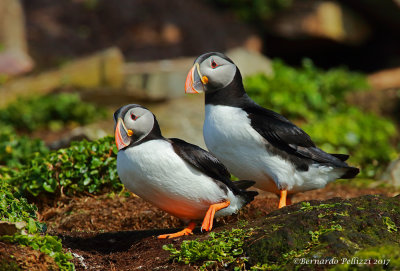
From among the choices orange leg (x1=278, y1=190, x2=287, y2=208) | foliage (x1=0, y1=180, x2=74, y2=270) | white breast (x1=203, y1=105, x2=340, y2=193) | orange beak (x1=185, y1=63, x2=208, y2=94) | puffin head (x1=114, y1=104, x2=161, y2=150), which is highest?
orange beak (x1=185, y1=63, x2=208, y2=94)

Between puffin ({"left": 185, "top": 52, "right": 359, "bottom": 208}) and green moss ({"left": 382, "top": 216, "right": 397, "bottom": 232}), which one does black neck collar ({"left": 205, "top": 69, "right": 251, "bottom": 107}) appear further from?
green moss ({"left": 382, "top": 216, "right": 397, "bottom": 232})

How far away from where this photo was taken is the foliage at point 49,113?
1216cm

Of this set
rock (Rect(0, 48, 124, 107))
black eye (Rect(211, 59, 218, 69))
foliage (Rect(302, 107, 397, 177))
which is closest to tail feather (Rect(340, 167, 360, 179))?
black eye (Rect(211, 59, 218, 69))

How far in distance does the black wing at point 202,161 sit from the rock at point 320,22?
40.6 feet

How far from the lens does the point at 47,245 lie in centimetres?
438

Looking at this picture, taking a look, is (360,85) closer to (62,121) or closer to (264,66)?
(264,66)

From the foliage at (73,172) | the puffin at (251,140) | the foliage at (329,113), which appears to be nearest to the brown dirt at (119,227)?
the foliage at (73,172)

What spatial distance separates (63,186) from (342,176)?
9.63 ft

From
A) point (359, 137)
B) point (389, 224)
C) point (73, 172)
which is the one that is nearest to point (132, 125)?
point (73, 172)

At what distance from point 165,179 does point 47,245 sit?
43.9 inches

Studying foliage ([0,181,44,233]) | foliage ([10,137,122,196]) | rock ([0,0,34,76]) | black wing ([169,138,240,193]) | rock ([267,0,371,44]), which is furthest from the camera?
rock ([267,0,371,44])

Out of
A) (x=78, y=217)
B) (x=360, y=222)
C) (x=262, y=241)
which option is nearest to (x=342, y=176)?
(x=360, y=222)

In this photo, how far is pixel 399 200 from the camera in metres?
4.87

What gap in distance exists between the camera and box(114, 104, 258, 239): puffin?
504cm
